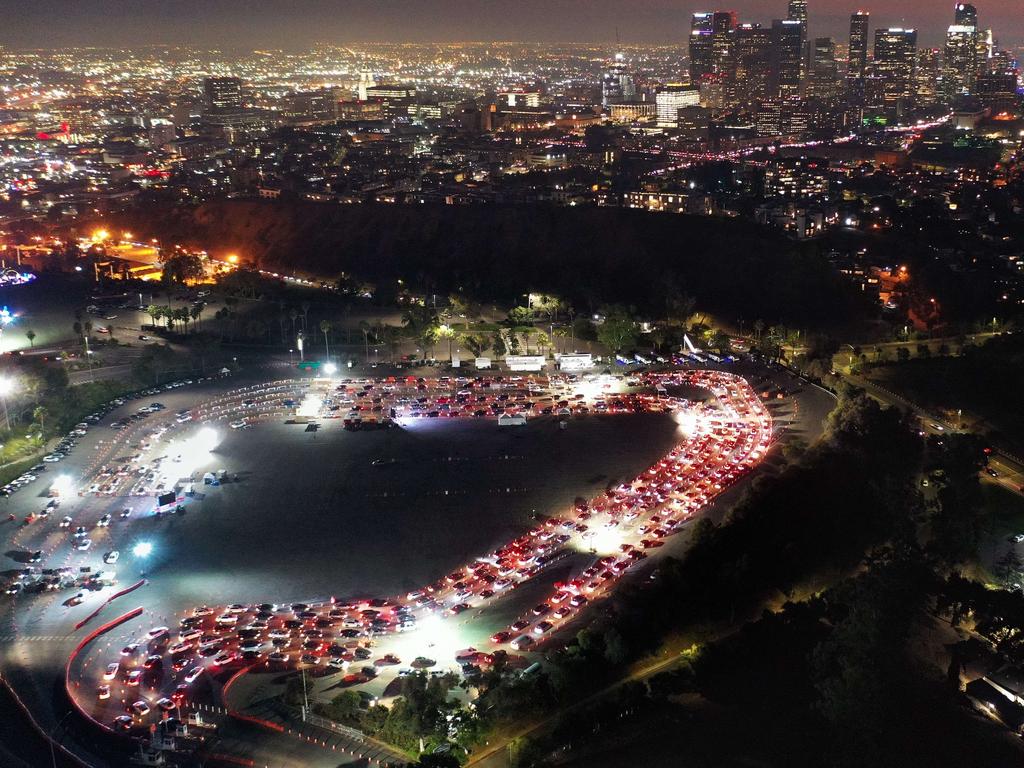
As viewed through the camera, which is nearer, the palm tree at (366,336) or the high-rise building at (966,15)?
the palm tree at (366,336)

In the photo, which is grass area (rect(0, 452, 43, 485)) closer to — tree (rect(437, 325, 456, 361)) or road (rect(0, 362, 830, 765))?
road (rect(0, 362, 830, 765))

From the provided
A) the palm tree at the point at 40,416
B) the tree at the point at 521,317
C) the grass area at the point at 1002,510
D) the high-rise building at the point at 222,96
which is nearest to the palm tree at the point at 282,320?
the tree at the point at 521,317

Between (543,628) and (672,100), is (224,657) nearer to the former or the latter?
(543,628)

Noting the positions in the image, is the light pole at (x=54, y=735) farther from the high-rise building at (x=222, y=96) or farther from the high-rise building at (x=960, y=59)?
the high-rise building at (x=960, y=59)

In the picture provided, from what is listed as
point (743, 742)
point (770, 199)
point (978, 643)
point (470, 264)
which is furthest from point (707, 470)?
point (770, 199)

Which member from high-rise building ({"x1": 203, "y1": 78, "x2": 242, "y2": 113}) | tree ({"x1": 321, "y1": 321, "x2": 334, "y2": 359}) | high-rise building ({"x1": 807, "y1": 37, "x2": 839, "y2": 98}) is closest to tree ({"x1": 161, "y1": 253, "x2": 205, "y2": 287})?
tree ({"x1": 321, "y1": 321, "x2": 334, "y2": 359})

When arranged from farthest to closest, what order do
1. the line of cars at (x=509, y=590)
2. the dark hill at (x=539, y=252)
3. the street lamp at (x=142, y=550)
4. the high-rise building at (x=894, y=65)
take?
the high-rise building at (x=894, y=65)
the dark hill at (x=539, y=252)
the street lamp at (x=142, y=550)
the line of cars at (x=509, y=590)

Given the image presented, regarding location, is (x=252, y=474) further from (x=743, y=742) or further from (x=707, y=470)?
(x=743, y=742)
